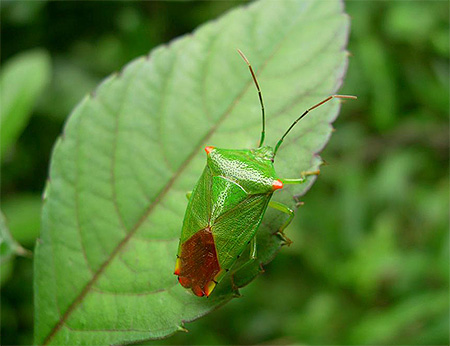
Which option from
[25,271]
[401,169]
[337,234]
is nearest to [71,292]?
[25,271]

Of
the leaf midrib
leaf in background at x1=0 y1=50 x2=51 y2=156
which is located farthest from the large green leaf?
leaf in background at x1=0 y1=50 x2=51 y2=156

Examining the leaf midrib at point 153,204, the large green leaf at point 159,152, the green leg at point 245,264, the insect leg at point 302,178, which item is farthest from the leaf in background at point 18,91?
the insect leg at point 302,178

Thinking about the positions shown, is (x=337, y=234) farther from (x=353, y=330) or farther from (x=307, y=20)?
(x=307, y=20)

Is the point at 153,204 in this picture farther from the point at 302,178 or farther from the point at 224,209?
the point at 302,178

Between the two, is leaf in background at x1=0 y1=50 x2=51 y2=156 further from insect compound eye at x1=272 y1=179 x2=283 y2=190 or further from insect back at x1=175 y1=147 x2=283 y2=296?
insect compound eye at x1=272 y1=179 x2=283 y2=190

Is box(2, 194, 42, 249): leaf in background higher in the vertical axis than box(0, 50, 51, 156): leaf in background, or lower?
lower

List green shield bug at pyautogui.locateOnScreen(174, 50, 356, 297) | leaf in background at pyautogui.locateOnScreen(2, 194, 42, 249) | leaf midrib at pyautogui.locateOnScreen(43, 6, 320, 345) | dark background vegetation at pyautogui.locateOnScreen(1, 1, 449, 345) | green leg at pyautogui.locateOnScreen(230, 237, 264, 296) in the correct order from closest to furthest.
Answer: leaf midrib at pyautogui.locateOnScreen(43, 6, 320, 345) → green leg at pyautogui.locateOnScreen(230, 237, 264, 296) → green shield bug at pyautogui.locateOnScreen(174, 50, 356, 297) → leaf in background at pyautogui.locateOnScreen(2, 194, 42, 249) → dark background vegetation at pyautogui.locateOnScreen(1, 1, 449, 345)

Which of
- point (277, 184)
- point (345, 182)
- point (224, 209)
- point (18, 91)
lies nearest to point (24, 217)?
point (18, 91)
